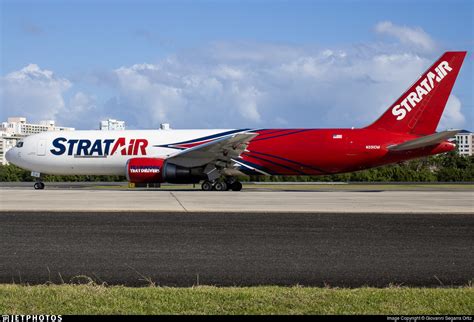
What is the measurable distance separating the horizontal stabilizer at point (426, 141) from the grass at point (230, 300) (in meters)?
23.4

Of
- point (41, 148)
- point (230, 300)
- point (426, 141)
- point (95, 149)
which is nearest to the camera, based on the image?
point (230, 300)

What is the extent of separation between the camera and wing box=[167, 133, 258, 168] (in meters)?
30.7

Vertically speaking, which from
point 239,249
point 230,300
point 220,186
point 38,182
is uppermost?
point 38,182

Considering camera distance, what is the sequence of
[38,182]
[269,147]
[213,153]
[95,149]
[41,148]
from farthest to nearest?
[38,182] → [41,148] → [95,149] → [269,147] → [213,153]

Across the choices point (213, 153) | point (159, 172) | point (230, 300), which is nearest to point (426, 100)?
point (213, 153)

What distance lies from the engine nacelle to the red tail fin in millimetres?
10638

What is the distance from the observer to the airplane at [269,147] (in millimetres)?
31031

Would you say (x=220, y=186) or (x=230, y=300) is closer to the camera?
(x=230, y=300)

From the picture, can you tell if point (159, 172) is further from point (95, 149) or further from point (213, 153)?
point (95, 149)

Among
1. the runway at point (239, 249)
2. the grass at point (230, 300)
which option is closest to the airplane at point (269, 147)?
the runway at point (239, 249)

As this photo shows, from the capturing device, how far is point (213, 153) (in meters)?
31.2

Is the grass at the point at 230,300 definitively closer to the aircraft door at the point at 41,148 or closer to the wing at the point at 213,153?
the wing at the point at 213,153

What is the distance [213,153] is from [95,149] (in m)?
7.36

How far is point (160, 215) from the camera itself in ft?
52.2
